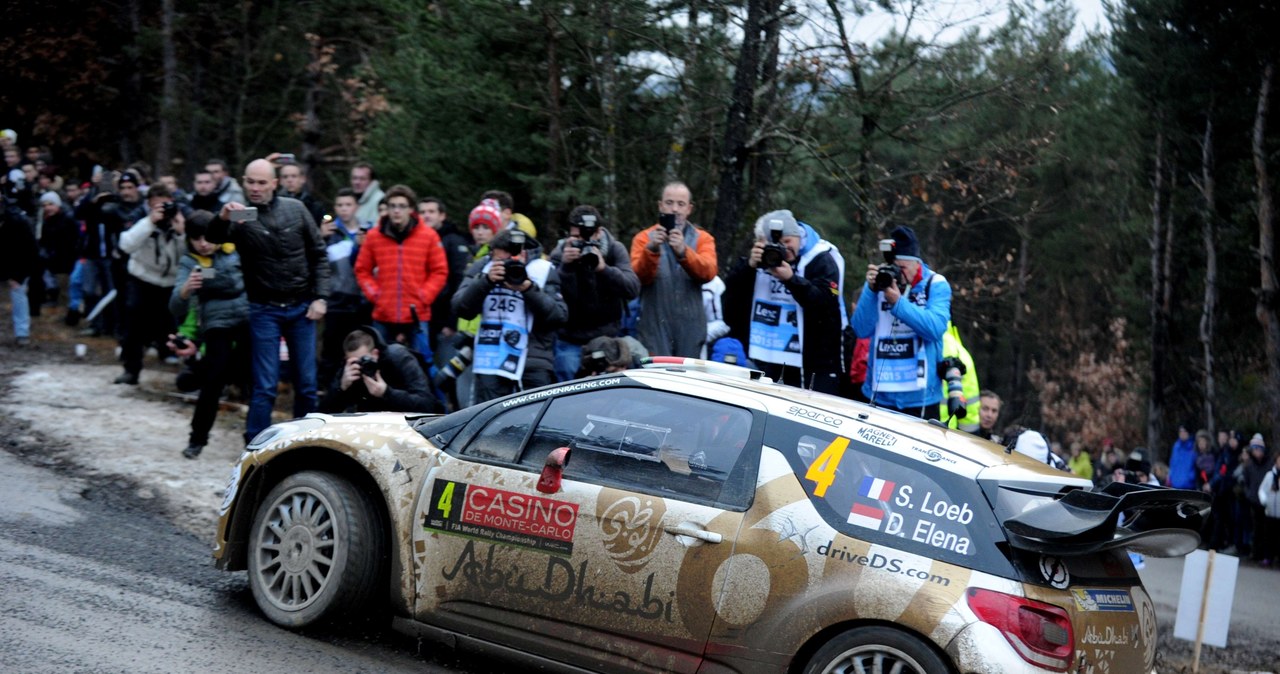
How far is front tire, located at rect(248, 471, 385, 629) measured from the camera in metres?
6.34

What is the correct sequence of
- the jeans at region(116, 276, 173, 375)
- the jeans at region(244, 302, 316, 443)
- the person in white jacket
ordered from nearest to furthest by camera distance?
the jeans at region(244, 302, 316, 443) < the jeans at region(116, 276, 173, 375) < the person in white jacket

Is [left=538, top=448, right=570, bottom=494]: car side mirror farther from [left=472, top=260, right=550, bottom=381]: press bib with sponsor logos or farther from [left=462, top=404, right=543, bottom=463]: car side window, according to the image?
[left=472, top=260, right=550, bottom=381]: press bib with sponsor logos

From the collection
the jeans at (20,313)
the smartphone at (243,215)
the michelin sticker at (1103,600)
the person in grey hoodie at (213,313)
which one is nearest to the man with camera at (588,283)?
the smartphone at (243,215)

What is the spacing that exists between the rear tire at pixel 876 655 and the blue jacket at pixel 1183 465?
62.1ft

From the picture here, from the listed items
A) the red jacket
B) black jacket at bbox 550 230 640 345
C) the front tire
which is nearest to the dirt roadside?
the red jacket

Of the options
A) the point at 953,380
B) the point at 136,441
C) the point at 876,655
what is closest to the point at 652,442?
the point at 876,655

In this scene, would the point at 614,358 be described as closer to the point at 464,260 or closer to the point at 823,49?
the point at 464,260

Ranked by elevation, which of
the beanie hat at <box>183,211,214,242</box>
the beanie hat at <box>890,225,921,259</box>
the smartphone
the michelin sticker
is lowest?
the michelin sticker

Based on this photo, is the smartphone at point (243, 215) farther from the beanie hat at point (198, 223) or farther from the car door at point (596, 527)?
the car door at point (596, 527)

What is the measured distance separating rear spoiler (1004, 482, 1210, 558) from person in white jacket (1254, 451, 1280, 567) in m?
14.7

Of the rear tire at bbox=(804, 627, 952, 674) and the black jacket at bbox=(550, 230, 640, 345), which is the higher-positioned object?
the black jacket at bbox=(550, 230, 640, 345)

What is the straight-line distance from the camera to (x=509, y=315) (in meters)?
9.56

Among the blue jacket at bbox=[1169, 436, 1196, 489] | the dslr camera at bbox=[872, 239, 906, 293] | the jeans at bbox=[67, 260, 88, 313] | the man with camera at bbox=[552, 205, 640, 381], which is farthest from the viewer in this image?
the blue jacket at bbox=[1169, 436, 1196, 489]

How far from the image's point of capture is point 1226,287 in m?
33.7
